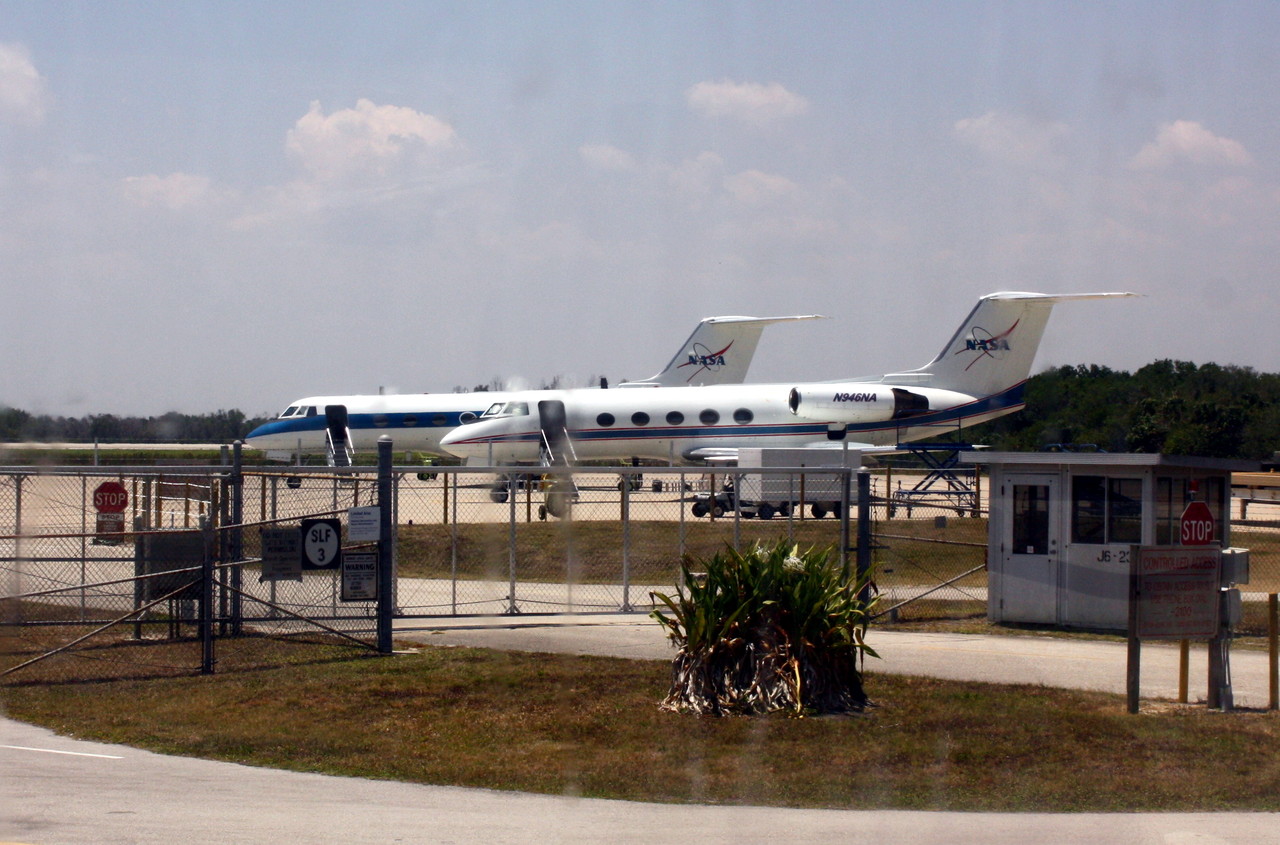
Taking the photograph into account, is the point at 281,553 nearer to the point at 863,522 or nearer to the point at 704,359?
the point at 863,522

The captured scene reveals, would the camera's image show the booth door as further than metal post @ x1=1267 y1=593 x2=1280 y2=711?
Yes

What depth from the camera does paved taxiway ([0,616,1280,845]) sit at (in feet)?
22.7

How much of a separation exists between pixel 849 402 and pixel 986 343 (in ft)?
18.1

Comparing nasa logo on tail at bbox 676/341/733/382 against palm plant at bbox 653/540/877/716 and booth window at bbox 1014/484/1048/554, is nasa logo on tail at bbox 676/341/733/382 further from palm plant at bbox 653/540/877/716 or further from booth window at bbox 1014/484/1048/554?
palm plant at bbox 653/540/877/716

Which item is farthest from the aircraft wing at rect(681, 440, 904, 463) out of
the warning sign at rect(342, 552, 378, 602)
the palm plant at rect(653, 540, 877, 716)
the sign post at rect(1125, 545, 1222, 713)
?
the palm plant at rect(653, 540, 877, 716)

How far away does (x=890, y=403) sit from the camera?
3666 centimetres

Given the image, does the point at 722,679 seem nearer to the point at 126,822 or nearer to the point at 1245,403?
the point at 126,822

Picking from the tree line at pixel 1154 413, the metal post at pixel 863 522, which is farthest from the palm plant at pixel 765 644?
the tree line at pixel 1154 413

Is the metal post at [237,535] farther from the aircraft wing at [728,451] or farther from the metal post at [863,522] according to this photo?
the aircraft wing at [728,451]

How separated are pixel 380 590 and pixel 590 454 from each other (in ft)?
83.7

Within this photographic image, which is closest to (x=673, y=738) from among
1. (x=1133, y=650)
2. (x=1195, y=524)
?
(x=1133, y=650)

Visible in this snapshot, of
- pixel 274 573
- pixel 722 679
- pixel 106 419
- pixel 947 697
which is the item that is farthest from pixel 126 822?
pixel 106 419

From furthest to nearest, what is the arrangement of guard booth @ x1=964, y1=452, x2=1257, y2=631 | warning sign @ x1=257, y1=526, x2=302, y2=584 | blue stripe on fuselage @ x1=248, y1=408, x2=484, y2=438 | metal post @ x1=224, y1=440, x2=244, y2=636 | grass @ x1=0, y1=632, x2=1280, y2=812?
blue stripe on fuselage @ x1=248, y1=408, x2=484, y2=438
guard booth @ x1=964, y1=452, x2=1257, y2=631
metal post @ x1=224, y1=440, x2=244, y2=636
warning sign @ x1=257, y1=526, x2=302, y2=584
grass @ x1=0, y1=632, x2=1280, y2=812

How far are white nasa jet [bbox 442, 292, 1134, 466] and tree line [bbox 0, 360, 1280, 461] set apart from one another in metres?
3.22
